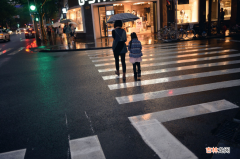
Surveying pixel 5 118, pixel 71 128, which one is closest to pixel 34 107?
pixel 5 118

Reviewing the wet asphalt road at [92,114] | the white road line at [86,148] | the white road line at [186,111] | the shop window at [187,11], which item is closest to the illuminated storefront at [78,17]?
the shop window at [187,11]

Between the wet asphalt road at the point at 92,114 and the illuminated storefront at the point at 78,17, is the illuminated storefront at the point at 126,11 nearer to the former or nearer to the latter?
the illuminated storefront at the point at 78,17

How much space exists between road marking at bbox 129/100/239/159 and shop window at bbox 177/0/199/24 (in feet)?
69.3

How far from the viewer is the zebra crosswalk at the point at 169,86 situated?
355cm

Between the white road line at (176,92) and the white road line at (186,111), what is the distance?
2.93ft

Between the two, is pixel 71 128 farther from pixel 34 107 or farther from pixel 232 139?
pixel 232 139

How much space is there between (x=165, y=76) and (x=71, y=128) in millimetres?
4284

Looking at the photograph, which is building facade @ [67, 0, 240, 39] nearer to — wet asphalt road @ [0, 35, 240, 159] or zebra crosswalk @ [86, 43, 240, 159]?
zebra crosswalk @ [86, 43, 240, 159]

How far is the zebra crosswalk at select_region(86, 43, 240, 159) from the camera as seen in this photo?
3551 mm

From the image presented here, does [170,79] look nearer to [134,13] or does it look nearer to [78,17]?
[134,13]

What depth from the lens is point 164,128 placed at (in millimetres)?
3904

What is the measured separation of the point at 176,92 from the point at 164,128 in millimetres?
2079

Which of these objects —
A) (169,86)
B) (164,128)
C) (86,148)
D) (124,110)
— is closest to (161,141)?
(164,128)

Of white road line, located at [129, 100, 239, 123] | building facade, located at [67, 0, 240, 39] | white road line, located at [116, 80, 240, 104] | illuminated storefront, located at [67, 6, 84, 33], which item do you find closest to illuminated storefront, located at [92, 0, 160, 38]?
building facade, located at [67, 0, 240, 39]
